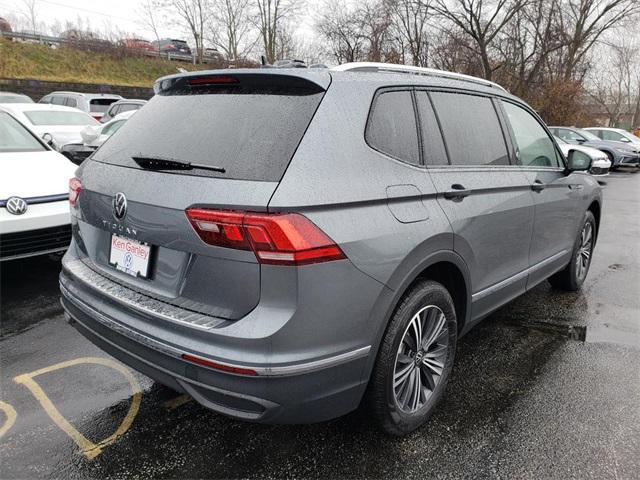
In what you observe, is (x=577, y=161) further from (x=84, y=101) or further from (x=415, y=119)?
(x=84, y=101)

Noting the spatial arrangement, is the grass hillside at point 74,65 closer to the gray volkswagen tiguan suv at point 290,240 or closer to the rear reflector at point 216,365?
the gray volkswagen tiguan suv at point 290,240

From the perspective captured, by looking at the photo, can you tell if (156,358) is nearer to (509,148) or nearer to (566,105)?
(509,148)

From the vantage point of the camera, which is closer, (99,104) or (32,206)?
(32,206)

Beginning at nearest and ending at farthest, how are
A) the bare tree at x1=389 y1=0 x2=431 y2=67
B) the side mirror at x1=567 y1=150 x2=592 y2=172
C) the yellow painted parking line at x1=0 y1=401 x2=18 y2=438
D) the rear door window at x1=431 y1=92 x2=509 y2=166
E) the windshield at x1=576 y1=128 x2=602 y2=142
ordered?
the yellow painted parking line at x1=0 y1=401 x2=18 y2=438 < the rear door window at x1=431 y1=92 x2=509 y2=166 < the side mirror at x1=567 y1=150 x2=592 y2=172 < the windshield at x1=576 y1=128 x2=602 y2=142 < the bare tree at x1=389 y1=0 x2=431 y2=67

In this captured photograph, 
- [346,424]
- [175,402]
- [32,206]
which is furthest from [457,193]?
[32,206]

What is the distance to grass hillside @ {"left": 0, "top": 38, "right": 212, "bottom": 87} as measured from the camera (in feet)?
89.5

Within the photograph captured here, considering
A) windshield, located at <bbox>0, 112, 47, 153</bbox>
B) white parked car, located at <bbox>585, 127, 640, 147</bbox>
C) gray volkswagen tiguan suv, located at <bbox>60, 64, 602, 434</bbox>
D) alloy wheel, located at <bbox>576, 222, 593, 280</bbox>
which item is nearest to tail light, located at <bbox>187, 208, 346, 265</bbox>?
gray volkswagen tiguan suv, located at <bbox>60, 64, 602, 434</bbox>

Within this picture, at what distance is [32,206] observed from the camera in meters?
4.06

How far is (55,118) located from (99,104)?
25.2 feet

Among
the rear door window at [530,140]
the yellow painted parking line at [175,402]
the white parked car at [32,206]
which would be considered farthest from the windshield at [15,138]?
the rear door window at [530,140]

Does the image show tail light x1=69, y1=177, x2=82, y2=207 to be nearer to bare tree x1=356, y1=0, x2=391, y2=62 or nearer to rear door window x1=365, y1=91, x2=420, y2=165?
rear door window x1=365, y1=91, x2=420, y2=165

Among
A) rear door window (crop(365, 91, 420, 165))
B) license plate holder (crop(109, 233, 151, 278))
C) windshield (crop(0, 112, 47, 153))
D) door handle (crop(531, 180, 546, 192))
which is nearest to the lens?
license plate holder (crop(109, 233, 151, 278))

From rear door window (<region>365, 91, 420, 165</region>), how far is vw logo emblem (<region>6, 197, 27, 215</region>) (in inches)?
127

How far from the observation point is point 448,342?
2660mm
